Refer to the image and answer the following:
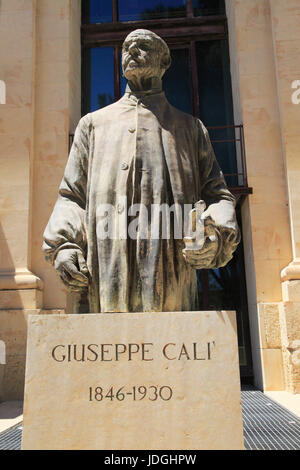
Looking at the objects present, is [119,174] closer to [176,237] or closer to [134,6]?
[176,237]

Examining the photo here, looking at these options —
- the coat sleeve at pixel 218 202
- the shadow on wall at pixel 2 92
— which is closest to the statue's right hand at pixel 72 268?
the coat sleeve at pixel 218 202

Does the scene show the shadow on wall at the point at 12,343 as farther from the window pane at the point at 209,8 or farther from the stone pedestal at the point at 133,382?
the window pane at the point at 209,8

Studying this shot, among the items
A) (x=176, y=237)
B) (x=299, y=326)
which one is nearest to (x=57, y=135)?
(x=299, y=326)

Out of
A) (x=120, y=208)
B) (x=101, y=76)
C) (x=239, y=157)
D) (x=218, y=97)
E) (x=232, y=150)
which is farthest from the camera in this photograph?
(x=101, y=76)

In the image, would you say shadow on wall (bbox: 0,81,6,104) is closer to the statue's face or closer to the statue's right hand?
the statue's face

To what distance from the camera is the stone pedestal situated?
242 cm

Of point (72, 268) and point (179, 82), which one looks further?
point (179, 82)

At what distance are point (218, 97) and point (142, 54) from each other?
8.03 meters

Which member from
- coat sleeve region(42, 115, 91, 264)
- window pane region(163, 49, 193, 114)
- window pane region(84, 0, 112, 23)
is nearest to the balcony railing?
window pane region(163, 49, 193, 114)

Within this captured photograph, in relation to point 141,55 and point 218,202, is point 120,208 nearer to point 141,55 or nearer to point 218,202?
point 218,202

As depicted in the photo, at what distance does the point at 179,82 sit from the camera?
10992mm

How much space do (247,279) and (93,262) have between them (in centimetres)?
707

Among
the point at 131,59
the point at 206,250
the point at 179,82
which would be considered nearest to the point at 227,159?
the point at 179,82

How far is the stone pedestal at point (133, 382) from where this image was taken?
2422 millimetres
